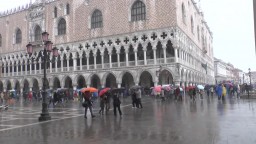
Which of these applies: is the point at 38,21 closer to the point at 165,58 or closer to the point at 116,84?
the point at 116,84

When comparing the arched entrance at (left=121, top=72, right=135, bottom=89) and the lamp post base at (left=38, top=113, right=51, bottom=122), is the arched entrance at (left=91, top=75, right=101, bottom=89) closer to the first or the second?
the arched entrance at (left=121, top=72, right=135, bottom=89)

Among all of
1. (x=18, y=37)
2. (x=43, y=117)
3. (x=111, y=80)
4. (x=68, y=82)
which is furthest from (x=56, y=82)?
(x=43, y=117)

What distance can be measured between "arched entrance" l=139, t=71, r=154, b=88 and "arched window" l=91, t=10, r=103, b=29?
367 inches

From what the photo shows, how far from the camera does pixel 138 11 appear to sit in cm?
3528

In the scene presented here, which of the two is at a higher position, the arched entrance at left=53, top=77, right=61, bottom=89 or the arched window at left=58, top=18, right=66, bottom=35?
the arched window at left=58, top=18, right=66, bottom=35

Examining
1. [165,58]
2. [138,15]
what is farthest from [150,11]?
[165,58]

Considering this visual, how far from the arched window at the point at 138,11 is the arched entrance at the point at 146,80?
7.28m

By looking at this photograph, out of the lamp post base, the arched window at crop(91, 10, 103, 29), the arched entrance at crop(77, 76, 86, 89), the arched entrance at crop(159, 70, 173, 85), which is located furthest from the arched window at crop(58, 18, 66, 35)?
the lamp post base

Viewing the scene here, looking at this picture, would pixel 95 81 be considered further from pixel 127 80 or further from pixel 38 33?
pixel 38 33

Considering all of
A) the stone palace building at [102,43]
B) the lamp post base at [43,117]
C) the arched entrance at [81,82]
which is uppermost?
the stone palace building at [102,43]

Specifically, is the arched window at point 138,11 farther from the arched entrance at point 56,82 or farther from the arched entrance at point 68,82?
the arched entrance at point 56,82

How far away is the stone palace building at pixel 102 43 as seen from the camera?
108ft

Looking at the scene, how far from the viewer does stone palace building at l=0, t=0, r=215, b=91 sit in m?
33.1

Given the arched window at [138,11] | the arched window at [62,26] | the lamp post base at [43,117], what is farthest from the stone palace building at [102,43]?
the lamp post base at [43,117]
